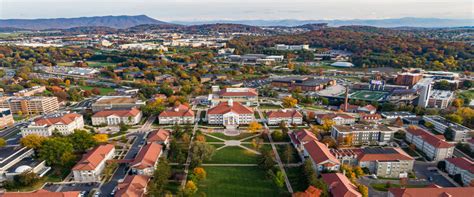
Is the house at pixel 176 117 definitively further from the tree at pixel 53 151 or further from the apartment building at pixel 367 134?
the apartment building at pixel 367 134

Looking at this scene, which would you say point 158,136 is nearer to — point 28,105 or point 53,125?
point 53,125

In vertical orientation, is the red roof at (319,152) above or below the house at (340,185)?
above

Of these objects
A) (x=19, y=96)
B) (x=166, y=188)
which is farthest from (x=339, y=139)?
(x=19, y=96)

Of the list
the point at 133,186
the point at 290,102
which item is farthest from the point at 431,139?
the point at 133,186

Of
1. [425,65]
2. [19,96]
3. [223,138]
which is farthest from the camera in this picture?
[425,65]

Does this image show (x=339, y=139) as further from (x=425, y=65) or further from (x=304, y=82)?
(x=425, y=65)

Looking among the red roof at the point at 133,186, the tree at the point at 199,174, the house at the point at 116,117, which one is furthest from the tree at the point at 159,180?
the house at the point at 116,117
